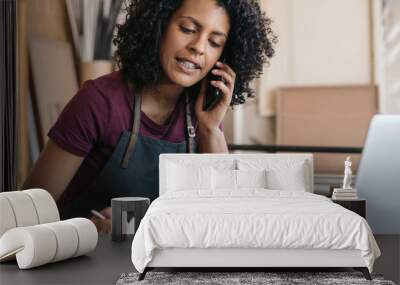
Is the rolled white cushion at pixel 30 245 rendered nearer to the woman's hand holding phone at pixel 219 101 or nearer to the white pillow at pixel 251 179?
the white pillow at pixel 251 179

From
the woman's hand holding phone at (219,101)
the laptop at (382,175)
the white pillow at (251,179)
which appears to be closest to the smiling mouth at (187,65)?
the woman's hand holding phone at (219,101)

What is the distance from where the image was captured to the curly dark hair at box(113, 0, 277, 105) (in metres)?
5.07

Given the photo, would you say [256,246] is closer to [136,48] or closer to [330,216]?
[330,216]

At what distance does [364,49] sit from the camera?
16.9ft

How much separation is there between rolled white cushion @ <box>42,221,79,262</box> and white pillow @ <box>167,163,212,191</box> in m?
0.92

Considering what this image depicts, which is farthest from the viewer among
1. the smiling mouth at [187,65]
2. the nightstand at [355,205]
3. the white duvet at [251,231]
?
the smiling mouth at [187,65]

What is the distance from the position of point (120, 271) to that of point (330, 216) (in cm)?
126

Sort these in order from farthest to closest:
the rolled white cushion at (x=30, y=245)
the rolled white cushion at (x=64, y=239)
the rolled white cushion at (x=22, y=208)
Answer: the rolled white cushion at (x=22, y=208), the rolled white cushion at (x=64, y=239), the rolled white cushion at (x=30, y=245)

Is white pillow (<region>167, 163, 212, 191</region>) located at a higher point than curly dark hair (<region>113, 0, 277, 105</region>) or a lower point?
lower

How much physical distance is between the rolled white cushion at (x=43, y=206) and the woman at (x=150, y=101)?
0.78 metres

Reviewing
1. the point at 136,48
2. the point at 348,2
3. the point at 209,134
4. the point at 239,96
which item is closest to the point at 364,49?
the point at 348,2

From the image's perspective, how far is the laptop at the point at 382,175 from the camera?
16.5 feet

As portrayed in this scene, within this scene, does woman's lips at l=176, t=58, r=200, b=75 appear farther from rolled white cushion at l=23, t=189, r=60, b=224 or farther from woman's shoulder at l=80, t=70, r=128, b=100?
rolled white cushion at l=23, t=189, r=60, b=224

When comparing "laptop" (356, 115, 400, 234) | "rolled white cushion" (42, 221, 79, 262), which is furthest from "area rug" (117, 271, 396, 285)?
"laptop" (356, 115, 400, 234)
